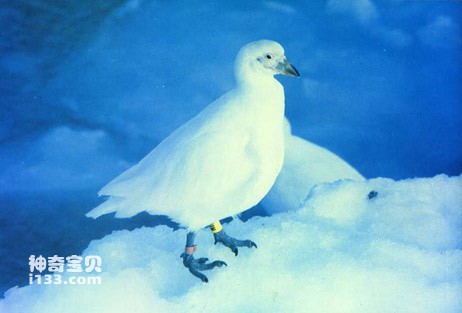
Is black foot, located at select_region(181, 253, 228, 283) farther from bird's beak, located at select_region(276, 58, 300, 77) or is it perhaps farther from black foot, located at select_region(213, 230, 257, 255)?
bird's beak, located at select_region(276, 58, 300, 77)

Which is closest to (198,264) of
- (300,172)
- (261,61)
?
(300,172)

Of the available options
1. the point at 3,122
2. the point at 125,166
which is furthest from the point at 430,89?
the point at 3,122

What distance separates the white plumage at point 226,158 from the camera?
1474 millimetres

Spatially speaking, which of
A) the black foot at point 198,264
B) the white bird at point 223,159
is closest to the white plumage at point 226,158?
the white bird at point 223,159

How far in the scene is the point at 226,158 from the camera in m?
1.47

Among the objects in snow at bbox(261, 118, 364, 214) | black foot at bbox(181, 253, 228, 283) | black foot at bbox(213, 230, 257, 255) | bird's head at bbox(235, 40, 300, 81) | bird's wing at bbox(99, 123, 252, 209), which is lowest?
black foot at bbox(181, 253, 228, 283)

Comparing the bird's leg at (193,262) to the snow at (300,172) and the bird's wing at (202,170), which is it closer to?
the bird's wing at (202,170)

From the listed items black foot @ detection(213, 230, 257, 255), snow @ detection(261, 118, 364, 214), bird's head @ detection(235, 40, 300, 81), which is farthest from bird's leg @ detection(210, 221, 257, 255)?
bird's head @ detection(235, 40, 300, 81)

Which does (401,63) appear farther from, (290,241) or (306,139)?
(290,241)

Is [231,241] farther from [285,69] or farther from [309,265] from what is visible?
[285,69]

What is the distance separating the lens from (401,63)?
5.58 ft

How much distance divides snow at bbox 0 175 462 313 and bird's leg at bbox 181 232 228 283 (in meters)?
0.03

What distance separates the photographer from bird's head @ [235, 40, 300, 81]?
1.50 meters

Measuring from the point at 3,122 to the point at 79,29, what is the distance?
411 millimetres
